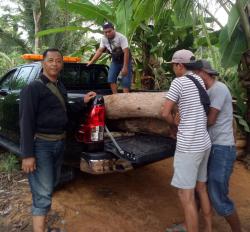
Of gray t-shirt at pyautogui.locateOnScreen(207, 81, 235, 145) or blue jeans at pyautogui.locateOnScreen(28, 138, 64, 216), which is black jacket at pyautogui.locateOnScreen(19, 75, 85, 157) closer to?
blue jeans at pyautogui.locateOnScreen(28, 138, 64, 216)

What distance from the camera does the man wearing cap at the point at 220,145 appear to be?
3.46 meters

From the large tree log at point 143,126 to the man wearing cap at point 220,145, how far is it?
2.25 feet

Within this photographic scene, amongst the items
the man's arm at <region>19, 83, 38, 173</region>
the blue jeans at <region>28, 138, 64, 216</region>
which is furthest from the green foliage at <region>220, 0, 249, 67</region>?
the man's arm at <region>19, 83, 38, 173</region>

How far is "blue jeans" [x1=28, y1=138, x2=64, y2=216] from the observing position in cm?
328

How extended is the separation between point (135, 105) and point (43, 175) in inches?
52.7

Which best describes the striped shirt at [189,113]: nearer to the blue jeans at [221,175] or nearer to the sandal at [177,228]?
the blue jeans at [221,175]

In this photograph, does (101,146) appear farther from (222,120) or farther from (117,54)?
(117,54)

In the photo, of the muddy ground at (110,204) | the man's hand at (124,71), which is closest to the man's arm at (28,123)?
the muddy ground at (110,204)

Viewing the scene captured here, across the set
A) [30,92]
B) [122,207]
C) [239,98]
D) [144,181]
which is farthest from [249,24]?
[30,92]

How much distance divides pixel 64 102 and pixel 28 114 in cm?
41

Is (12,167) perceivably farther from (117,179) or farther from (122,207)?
(122,207)

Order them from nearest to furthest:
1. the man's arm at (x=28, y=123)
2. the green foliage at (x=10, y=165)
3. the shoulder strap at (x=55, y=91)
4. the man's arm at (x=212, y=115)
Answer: the man's arm at (x=28, y=123)
the shoulder strap at (x=55, y=91)
the man's arm at (x=212, y=115)
the green foliage at (x=10, y=165)

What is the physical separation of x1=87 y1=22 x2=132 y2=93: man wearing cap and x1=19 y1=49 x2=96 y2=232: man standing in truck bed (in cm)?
229

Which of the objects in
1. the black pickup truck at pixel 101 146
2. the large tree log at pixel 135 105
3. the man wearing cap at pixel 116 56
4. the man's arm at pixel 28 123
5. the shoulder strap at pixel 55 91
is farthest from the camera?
the man wearing cap at pixel 116 56
